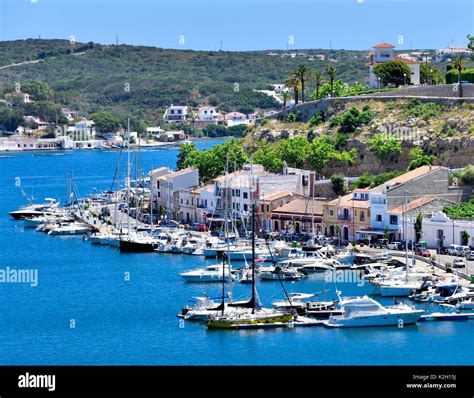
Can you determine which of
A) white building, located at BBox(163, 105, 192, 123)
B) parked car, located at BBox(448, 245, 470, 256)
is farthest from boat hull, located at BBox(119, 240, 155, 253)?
white building, located at BBox(163, 105, 192, 123)

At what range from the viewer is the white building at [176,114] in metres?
144

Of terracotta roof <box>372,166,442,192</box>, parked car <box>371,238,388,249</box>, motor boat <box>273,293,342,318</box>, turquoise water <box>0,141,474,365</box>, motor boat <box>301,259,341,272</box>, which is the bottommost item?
turquoise water <box>0,141,474,365</box>

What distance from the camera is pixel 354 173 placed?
49.2m

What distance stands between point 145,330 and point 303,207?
53.2 ft

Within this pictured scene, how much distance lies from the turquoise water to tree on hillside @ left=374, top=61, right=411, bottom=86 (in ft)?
66.4

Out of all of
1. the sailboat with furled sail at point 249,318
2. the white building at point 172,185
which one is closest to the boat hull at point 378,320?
the sailboat with furled sail at point 249,318

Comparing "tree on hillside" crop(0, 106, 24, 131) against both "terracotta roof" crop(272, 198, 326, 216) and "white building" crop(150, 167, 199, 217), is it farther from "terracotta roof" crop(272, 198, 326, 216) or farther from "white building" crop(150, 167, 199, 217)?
"terracotta roof" crop(272, 198, 326, 216)

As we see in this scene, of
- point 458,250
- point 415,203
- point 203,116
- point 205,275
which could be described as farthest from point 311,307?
point 203,116

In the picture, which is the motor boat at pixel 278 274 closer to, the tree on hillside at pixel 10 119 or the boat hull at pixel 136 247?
the boat hull at pixel 136 247

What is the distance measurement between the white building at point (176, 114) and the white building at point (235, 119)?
538 cm

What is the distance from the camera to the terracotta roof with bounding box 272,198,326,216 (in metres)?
41.4

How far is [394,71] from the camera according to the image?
192 ft
